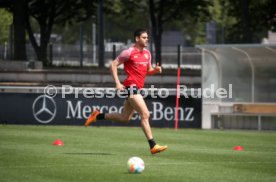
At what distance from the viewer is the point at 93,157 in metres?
15.9

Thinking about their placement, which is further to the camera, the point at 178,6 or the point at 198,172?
the point at 178,6

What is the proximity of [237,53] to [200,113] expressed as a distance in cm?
241

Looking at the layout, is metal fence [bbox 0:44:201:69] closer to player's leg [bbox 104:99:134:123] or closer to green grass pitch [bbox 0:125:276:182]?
green grass pitch [bbox 0:125:276:182]

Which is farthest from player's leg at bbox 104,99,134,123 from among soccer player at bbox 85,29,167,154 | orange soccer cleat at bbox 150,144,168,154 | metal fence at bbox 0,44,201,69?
metal fence at bbox 0,44,201,69

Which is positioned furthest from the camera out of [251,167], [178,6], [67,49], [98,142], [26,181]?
[67,49]

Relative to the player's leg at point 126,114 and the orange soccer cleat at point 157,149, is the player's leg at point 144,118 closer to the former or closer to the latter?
the orange soccer cleat at point 157,149

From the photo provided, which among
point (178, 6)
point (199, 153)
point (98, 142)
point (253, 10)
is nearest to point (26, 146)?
point (98, 142)

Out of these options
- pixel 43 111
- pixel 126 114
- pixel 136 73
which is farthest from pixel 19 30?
pixel 136 73

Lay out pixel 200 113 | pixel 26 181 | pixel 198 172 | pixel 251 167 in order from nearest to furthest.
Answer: pixel 26 181
pixel 198 172
pixel 251 167
pixel 200 113

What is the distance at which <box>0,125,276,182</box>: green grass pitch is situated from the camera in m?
13.2

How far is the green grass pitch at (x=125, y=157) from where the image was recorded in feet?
43.2

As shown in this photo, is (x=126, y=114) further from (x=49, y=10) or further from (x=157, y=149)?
(x=49, y=10)

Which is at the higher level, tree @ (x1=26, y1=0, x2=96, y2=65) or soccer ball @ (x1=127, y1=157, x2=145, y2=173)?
tree @ (x1=26, y1=0, x2=96, y2=65)

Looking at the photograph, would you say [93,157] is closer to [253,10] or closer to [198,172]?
[198,172]
